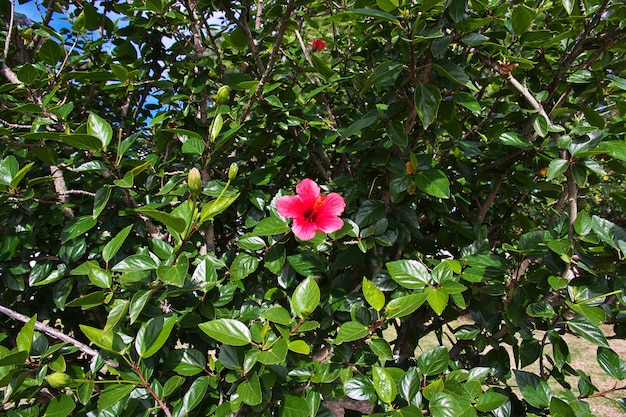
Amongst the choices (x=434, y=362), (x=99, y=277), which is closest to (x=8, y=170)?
(x=99, y=277)

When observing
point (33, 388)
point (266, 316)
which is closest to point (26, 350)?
point (33, 388)

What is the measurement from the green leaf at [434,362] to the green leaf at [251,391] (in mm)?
416

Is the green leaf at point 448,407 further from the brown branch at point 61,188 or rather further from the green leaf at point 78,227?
the brown branch at point 61,188

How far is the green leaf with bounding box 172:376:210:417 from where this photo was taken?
98 centimetres

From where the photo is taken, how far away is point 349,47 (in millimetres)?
1798

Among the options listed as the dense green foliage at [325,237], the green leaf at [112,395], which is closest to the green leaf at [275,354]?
the dense green foliage at [325,237]

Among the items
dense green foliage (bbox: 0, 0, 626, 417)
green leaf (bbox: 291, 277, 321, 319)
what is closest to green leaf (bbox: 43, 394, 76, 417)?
dense green foliage (bbox: 0, 0, 626, 417)

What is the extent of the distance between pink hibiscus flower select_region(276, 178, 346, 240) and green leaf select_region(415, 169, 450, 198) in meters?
0.21

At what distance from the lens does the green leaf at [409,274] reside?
1.01 metres

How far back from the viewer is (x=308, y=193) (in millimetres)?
1147

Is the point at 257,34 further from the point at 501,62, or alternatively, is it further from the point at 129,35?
the point at 501,62

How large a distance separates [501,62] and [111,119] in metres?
1.48

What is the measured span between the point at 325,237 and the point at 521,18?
724mm

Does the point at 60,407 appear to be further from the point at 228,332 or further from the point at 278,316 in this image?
the point at 278,316
